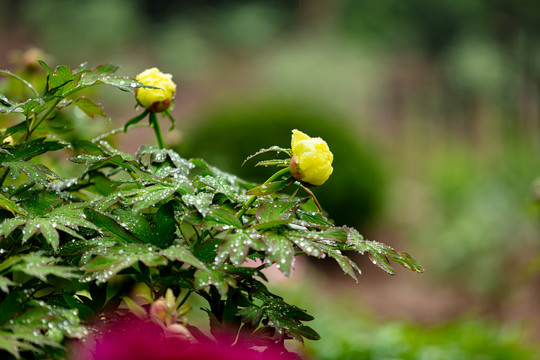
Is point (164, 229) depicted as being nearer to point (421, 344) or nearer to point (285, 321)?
point (285, 321)

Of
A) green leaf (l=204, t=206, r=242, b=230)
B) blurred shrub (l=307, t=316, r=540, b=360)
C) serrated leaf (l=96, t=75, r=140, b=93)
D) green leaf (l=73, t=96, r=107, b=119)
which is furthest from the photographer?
blurred shrub (l=307, t=316, r=540, b=360)

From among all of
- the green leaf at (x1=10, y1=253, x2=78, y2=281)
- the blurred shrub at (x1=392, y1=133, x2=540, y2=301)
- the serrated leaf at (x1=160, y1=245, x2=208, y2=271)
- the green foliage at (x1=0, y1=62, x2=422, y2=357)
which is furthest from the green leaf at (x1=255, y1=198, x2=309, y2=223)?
the blurred shrub at (x1=392, y1=133, x2=540, y2=301)

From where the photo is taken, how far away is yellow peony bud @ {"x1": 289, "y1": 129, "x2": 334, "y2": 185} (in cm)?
93

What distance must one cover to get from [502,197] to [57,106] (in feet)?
15.1

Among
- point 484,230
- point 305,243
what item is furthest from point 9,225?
point 484,230

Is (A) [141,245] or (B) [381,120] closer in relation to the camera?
(A) [141,245]

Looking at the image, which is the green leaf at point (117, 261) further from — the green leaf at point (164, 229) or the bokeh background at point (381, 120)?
the bokeh background at point (381, 120)

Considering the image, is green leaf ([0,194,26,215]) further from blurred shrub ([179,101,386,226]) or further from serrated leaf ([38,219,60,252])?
blurred shrub ([179,101,386,226])

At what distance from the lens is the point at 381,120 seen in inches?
524

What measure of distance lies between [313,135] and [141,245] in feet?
17.1

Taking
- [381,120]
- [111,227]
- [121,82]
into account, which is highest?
[381,120]

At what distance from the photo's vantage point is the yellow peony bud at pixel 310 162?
93 cm

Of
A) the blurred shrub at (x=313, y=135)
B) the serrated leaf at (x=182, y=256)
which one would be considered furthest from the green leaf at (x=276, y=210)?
the blurred shrub at (x=313, y=135)

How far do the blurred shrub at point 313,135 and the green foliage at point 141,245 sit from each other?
15.5ft
